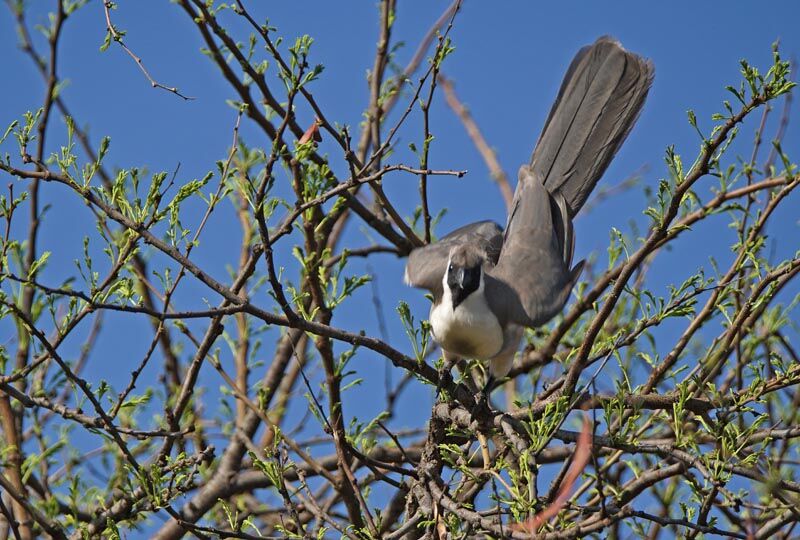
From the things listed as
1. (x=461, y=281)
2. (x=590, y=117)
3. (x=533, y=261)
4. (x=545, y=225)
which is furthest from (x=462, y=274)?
(x=590, y=117)

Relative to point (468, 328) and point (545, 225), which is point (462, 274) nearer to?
point (468, 328)

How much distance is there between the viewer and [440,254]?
415cm

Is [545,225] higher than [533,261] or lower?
higher

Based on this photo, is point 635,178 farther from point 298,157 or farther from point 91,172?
point 91,172

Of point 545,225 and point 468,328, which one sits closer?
point 468,328

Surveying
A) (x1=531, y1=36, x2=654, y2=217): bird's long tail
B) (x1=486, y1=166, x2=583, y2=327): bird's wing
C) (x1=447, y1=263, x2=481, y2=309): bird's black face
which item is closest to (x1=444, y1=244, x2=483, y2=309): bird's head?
(x1=447, y1=263, x2=481, y2=309): bird's black face

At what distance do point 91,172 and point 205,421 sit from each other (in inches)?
111

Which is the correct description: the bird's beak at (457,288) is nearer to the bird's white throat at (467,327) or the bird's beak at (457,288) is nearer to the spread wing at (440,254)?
the bird's white throat at (467,327)

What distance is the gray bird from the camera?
4.01m

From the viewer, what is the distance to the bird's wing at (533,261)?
402 cm

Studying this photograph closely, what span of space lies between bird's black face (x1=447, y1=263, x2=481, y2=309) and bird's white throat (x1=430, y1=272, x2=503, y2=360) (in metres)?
0.02

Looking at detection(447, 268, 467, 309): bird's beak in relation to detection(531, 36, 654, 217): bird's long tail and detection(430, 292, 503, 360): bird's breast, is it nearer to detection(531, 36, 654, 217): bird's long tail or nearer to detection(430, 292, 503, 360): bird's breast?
detection(430, 292, 503, 360): bird's breast

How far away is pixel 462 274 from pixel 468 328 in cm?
22

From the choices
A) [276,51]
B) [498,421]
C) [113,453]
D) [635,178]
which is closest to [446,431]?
[498,421]
